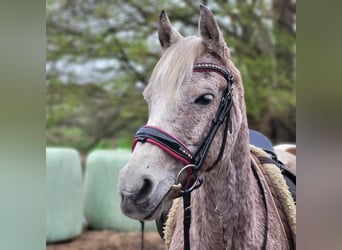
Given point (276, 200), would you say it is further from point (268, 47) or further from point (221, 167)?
point (268, 47)

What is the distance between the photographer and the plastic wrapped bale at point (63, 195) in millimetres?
2176

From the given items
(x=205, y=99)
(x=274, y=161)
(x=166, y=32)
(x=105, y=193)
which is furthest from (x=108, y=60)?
(x=205, y=99)

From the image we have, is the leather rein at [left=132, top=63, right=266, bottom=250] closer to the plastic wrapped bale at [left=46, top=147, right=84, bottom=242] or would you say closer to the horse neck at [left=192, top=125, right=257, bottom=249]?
the horse neck at [left=192, top=125, right=257, bottom=249]

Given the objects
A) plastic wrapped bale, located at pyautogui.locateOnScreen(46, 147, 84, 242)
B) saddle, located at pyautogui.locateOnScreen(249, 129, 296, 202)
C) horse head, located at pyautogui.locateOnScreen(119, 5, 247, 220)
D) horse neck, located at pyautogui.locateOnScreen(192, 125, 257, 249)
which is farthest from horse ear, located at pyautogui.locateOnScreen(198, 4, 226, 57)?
plastic wrapped bale, located at pyautogui.locateOnScreen(46, 147, 84, 242)

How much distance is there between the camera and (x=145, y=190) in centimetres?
60

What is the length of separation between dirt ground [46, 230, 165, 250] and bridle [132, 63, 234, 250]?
1625mm

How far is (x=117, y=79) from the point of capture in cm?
249

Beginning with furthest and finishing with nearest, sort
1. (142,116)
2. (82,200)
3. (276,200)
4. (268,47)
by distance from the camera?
(268,47) < (142,116) < (82,200) < (276,200)

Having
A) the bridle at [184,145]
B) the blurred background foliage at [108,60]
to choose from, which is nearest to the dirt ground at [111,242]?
the blurred background foliage at [108,60]

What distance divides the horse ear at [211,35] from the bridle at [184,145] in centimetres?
4

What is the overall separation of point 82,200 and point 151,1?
1.26 m
